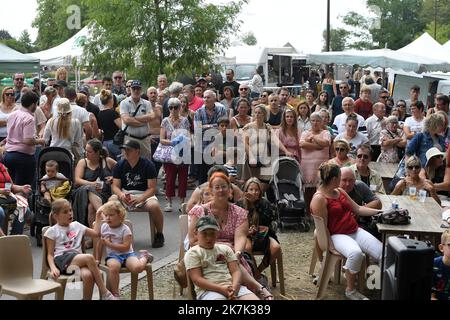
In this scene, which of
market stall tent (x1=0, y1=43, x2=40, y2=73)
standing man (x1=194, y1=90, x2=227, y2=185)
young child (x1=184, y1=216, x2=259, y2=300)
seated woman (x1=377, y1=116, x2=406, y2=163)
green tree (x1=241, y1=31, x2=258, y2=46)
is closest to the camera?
young child (x1=184, y1=216, x2=259, y2=300)

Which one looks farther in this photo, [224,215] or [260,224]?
[260,224]

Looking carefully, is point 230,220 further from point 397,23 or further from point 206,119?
point 397,23

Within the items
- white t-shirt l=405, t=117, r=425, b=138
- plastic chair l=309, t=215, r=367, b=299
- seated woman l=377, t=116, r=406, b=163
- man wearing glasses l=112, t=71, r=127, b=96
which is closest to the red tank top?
plastic chair l=309, t=215, r=367, b=299

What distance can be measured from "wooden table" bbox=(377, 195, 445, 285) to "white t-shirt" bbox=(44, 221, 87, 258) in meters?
2.82

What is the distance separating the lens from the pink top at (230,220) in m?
7.01

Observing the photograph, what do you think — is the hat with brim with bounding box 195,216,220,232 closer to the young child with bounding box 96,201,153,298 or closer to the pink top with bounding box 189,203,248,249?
the pink top with bounding box 189,203,248,249

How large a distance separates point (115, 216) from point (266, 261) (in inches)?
61.0

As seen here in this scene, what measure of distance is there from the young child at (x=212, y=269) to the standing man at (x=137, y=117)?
588 cm

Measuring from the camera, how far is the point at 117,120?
12383mm

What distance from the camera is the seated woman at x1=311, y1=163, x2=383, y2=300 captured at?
290 inches

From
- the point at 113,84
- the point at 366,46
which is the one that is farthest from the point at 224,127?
the point at 366,46

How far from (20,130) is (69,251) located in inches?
141

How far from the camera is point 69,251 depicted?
6.88 metres

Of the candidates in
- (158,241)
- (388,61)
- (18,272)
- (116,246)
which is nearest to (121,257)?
(116,246)
